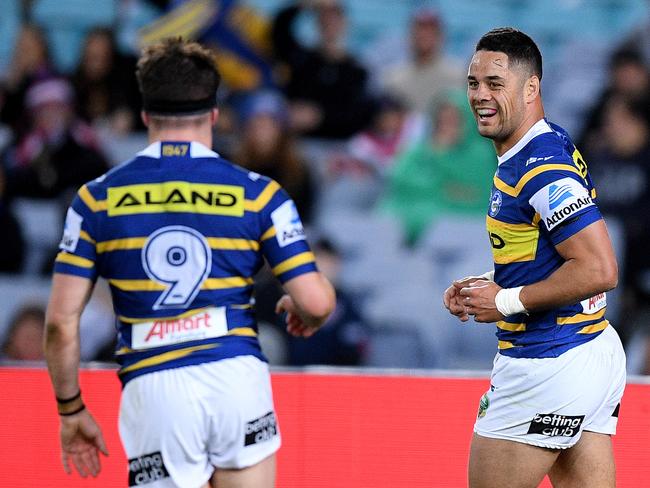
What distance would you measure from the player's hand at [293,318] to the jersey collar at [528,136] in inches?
29.9

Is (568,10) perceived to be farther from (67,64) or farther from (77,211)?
(77,211)

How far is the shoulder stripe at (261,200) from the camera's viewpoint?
2.79m

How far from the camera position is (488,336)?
7.26 m

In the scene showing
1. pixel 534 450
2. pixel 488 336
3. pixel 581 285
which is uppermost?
pixel 581 285

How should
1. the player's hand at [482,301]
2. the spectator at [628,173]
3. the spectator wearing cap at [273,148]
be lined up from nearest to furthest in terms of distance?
the player's hand at [482,301] → the spectator at [628,173] → the spectator wearing cap at [273,148]

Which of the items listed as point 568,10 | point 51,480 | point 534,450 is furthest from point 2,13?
point 534,450

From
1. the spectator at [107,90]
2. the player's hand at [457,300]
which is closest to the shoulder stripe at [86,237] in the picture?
the player's hand at [457,300]

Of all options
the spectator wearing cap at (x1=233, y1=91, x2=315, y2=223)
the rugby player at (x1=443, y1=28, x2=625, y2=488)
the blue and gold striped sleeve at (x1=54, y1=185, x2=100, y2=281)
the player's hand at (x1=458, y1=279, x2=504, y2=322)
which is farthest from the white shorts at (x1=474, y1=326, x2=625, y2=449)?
the spectator wearing cap at (x1=233, y1=91, x2=315, y2=223)

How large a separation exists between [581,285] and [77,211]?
4.46 ft

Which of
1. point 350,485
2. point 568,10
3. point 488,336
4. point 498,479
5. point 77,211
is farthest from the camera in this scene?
point 568,10

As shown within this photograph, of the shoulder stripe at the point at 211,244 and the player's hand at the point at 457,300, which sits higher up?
the shoulder stripe at the point at 211,244

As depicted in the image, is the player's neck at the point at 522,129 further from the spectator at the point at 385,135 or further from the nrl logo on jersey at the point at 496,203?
the spectator at the point at 385,135

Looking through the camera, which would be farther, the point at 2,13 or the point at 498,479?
the point at 2,13

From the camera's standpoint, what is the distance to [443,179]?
299 inches
